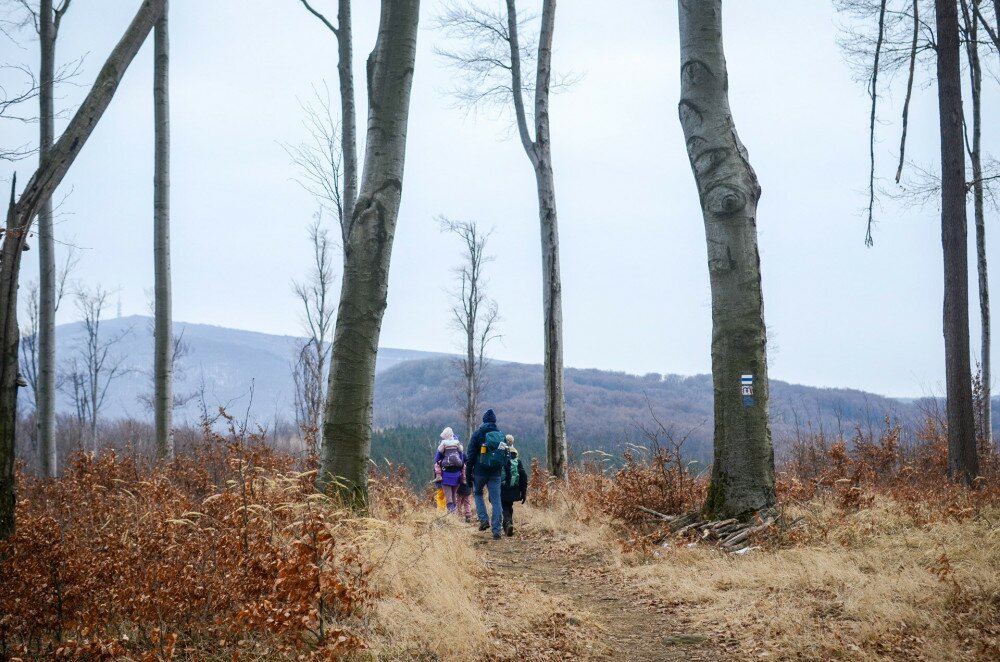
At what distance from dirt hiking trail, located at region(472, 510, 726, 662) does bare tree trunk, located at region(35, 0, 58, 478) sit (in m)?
9.04

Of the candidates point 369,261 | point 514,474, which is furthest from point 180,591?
point 514,474

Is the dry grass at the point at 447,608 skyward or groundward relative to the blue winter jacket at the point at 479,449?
groundward

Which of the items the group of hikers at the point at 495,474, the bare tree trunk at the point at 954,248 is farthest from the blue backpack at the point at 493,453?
the bare tree trunk at the point at 954,248

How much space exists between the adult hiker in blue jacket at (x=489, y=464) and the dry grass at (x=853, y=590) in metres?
3.62

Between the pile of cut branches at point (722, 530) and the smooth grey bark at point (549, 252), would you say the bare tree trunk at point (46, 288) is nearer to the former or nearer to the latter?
the smooth grey bark at point (549, 252)

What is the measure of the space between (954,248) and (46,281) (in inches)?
634

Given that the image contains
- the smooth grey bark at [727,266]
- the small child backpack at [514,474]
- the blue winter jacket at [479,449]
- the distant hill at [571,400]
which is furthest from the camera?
the distant hill at [571,400]

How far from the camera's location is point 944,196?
1024 cm

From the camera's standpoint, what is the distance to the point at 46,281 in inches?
513

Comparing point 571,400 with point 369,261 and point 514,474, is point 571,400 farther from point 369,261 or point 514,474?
point 369,261

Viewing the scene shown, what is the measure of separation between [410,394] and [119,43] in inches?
6061

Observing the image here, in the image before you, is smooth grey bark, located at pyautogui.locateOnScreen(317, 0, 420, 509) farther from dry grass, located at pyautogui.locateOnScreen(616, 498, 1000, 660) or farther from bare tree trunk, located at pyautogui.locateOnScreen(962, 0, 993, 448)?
bare tree trunk, located at pyautogui.locateOnScreen(962, 0, 993, 448)

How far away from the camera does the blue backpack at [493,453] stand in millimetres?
10398

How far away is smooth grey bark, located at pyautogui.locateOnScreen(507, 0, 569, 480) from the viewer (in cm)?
1386
